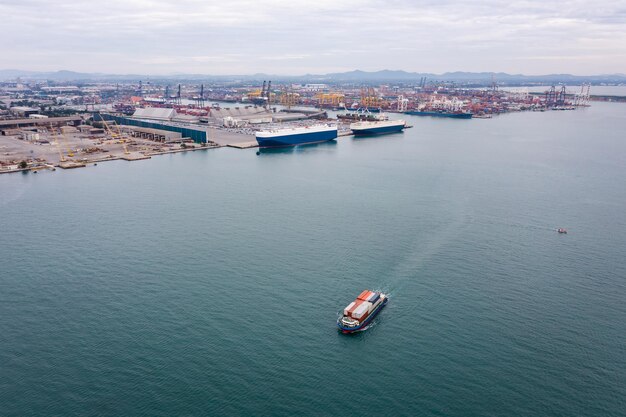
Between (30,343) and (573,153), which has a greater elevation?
(573,153)

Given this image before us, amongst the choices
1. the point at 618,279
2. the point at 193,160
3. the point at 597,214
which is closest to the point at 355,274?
the point at 618,279

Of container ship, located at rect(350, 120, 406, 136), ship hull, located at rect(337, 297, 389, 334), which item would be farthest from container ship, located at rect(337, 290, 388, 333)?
container ship, located at rect(350, 120, 406, 136)

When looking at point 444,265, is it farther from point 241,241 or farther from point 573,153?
point 573,153

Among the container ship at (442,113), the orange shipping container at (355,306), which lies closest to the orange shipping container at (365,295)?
the orange shipping container at (355,306)

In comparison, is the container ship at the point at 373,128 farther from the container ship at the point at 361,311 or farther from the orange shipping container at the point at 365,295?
the container ship at the point at 361,311

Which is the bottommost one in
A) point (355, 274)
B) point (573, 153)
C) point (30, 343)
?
point (30, 343)

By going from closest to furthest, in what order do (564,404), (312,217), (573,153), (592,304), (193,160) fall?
1. (564,404)
2. (592,304)
3. (312,217)
4. (193,160)
5. (573,153)

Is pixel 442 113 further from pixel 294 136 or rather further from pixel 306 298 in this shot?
pixel 306 298

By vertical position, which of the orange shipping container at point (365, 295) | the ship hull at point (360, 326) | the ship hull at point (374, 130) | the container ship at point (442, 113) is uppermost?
the container ship at point (442, 113)
